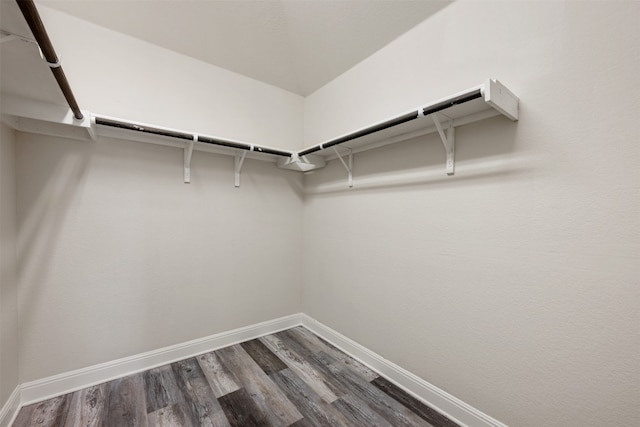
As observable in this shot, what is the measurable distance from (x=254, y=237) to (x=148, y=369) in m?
1.27

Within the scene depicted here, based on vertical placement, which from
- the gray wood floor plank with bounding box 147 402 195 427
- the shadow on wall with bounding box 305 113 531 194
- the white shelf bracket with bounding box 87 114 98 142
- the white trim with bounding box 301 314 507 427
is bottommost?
the gray wood floor plank with bounding box 147 402 195 427

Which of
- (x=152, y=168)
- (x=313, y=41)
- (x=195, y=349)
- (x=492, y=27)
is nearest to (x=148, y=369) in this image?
(x=195, y=349)

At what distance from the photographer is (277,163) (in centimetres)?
261

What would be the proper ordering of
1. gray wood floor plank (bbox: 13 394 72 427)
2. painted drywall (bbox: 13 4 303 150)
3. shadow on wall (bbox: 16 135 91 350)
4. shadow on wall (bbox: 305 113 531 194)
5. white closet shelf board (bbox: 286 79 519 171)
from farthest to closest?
painted drywall (bbox: 13 4 303 150) < shadow on wall (bbox: 16 135 91 350) < gray wood floor plank (bbox: 13 394 72 427) < shadow on wall (bbox: 305 113 531 194) < white closet shelf board (bbox: 286 79 519 171)

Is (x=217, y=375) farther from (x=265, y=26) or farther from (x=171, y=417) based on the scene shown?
(x=265, y=26)

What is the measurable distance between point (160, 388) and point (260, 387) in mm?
673

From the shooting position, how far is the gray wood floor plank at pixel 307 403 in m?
1.52

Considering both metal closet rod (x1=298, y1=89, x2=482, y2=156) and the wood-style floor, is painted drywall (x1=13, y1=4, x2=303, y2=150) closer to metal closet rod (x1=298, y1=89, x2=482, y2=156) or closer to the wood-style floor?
metal closet rod (x1=298, y1=89, x2=482, y2=156)

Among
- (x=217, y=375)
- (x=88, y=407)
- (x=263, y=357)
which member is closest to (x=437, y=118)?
(x=263, y=357)

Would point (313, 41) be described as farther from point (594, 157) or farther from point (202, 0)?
point (594, 157)

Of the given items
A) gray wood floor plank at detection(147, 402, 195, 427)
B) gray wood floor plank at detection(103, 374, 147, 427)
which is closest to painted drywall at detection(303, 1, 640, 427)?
gray wood floor plank at detection(147, 402, 195, 427)

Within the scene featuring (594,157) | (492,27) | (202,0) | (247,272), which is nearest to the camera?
(594,157)

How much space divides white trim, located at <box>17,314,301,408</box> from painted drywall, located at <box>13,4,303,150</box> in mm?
1739

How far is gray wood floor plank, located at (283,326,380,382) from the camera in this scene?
1.98 m
